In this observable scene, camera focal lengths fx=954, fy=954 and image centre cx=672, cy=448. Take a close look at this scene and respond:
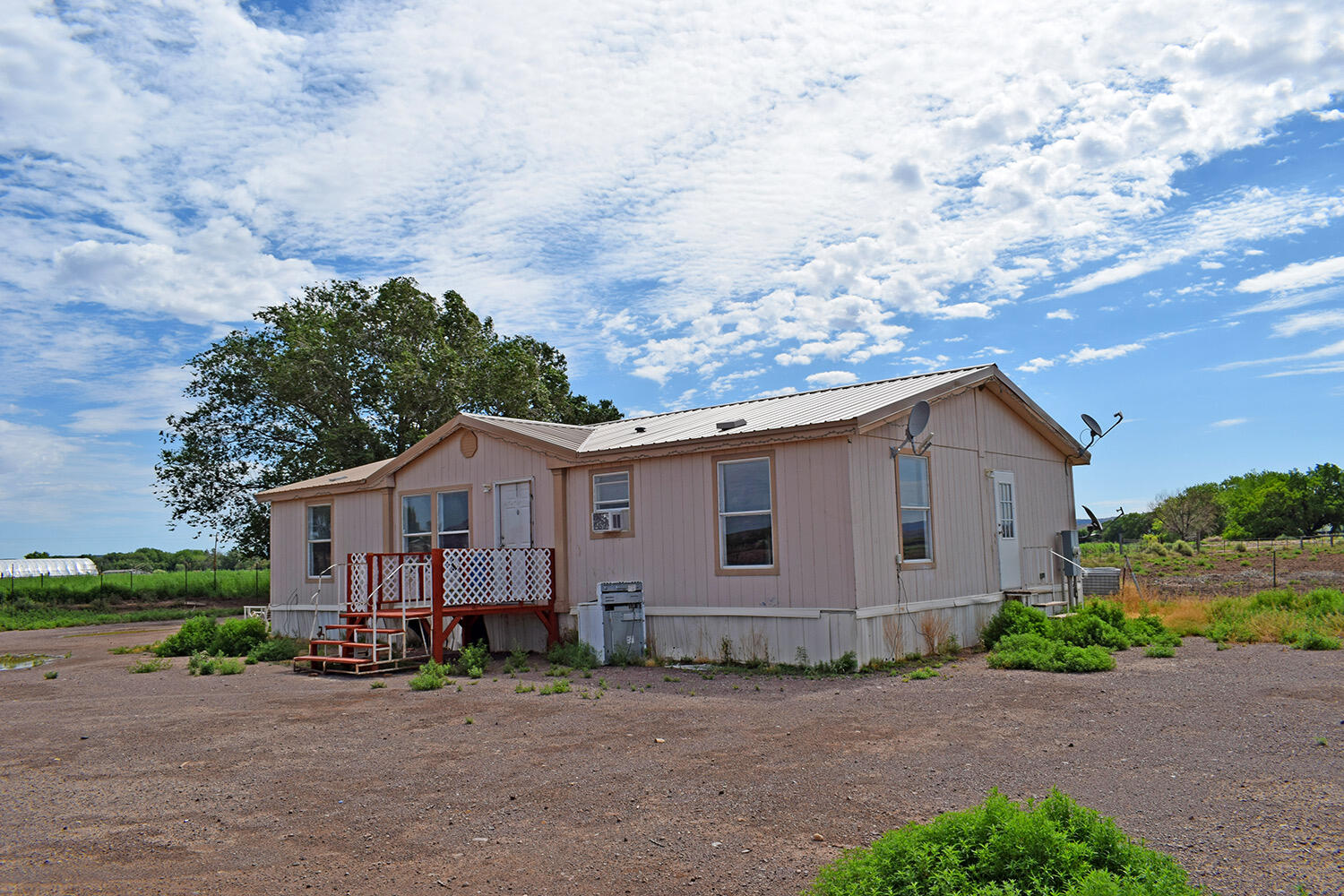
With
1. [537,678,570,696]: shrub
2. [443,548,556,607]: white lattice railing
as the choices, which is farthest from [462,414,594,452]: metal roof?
Answer: [537,678,570,696]: shrub

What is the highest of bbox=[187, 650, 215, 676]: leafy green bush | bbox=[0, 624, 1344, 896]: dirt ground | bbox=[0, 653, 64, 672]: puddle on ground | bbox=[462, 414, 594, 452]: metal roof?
bbox=[462, 414, 594, 452]: metal roof

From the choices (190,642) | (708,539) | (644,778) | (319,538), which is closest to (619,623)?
(708,539)

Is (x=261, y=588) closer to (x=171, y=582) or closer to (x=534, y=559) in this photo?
(x=171, y=582)

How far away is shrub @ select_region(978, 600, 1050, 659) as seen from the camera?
12828 mm

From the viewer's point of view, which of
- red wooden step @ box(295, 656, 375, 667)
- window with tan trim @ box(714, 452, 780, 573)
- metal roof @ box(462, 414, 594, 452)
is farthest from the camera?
metal roof @ box(462, 414, 594, 452)

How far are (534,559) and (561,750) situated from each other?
6.94 m

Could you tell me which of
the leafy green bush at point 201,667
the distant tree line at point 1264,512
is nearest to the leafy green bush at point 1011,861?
the leafy green bush at point 201,667

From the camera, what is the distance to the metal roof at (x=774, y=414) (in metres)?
11.6

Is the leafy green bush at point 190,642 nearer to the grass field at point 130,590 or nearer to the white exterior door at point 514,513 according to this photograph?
the white exterior door at point 514,513

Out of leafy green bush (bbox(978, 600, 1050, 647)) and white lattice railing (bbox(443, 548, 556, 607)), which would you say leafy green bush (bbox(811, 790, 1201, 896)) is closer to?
leafy green bush (bbox(978, 600, 1050, 647))

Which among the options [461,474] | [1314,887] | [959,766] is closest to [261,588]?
[461,474]

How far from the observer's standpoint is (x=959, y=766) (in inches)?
243

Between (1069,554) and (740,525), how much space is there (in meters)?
7.17

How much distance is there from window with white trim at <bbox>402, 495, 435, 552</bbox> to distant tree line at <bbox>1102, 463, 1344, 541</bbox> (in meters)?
51.6
